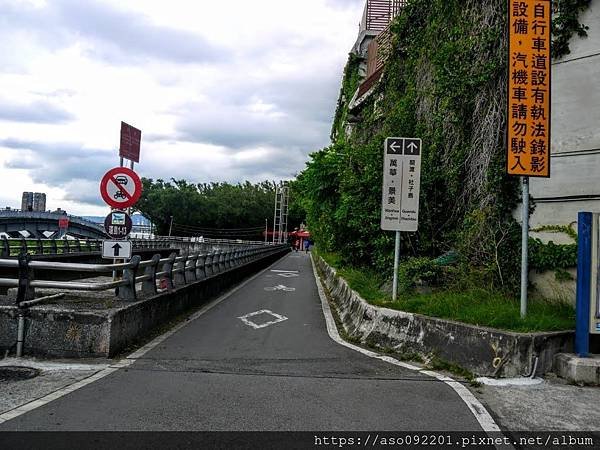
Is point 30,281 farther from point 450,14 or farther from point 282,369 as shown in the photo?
point 450,14

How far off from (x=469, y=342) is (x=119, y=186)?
6.51 metres

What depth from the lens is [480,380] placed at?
651cm

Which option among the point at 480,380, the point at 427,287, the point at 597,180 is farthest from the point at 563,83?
the point at 480,380

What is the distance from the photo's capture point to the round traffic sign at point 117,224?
389 inches

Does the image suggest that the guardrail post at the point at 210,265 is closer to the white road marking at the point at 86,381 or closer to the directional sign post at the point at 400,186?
the white road marking at the point at 86,381

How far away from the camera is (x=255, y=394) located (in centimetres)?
582

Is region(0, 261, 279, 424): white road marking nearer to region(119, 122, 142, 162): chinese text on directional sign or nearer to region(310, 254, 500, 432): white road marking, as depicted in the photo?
region(310, 254, 500, 432): white road marking

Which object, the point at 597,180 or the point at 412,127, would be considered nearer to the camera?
the point at 597,180

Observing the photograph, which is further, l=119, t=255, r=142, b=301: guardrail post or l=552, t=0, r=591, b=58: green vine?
l=552, t=0, r=591, b=58: green vine

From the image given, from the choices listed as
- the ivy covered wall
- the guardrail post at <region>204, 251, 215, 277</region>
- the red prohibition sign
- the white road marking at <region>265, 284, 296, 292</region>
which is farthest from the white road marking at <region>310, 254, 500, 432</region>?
the white road marking at <region>265, 284, 296, 292</region>

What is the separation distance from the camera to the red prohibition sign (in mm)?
9781

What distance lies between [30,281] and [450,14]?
11.2m

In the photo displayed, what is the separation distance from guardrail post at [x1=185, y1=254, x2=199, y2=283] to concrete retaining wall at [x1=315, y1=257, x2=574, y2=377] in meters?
6.07

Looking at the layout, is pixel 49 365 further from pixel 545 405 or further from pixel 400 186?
pixel 400 186
